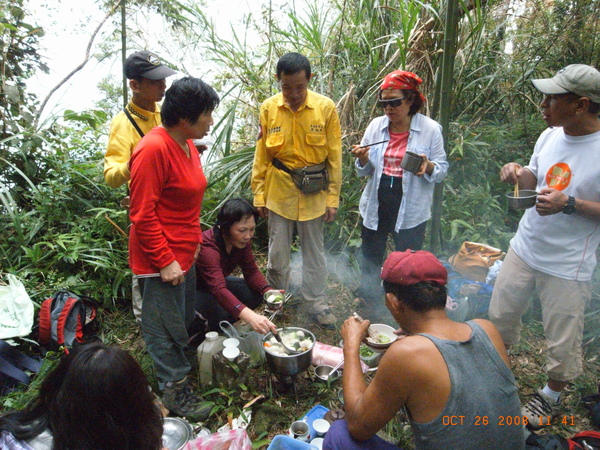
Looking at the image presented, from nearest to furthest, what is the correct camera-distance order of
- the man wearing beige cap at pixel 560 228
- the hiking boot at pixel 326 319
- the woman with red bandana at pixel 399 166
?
the man wearing beige cap at pixel 560 228 → the woman with red bandana at pixel 399 166 → the hiking boot at pixel 326 319

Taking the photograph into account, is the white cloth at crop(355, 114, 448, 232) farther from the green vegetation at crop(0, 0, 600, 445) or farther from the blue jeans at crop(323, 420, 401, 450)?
the blue jeans at crop(323, 420, 401, 450)

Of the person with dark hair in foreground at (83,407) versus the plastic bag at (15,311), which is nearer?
→ the person with dark hair in foreground at (83,407)

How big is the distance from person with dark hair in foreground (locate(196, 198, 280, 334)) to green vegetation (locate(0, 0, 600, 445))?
0.82 meters

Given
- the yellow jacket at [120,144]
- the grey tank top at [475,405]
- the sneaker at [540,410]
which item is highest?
the yellow jacket at [120,144]

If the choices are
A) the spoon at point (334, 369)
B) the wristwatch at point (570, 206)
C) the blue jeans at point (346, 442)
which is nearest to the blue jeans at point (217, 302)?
the spoon at point (334, 369)

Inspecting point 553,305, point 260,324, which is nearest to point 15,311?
point 260,324

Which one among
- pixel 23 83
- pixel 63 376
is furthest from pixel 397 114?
pixel 23 83

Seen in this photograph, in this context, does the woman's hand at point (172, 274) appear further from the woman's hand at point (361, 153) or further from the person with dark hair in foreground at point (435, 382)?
the woman's hand at point (361, 153)

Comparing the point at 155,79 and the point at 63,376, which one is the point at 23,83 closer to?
the point at 155,79

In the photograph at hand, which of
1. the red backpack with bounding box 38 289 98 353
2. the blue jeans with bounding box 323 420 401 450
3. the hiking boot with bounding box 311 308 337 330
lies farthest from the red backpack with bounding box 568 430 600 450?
the red backpack with bounding box 38 289 98 353

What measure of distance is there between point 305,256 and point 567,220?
1.98 metres

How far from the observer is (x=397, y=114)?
125 inches

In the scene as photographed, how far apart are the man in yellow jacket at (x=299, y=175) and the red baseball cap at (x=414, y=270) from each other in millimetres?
1609

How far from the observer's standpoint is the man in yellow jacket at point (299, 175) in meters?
3.23
